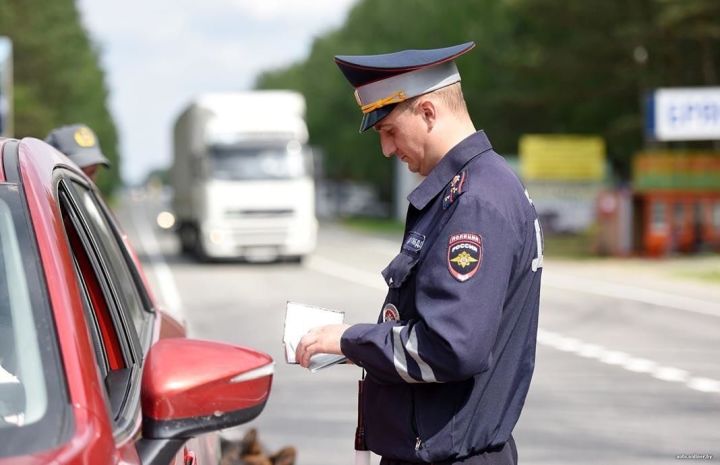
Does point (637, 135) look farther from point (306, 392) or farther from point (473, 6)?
point (306, 392)

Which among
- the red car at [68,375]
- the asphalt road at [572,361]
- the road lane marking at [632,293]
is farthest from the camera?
the road lane marking at [632,293]

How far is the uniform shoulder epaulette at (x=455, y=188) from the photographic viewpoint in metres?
2.95

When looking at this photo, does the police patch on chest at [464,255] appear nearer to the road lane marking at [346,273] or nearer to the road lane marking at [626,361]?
the road lane marking at [626,361]

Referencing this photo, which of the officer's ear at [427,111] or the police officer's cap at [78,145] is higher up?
the officer's ear at [427,111]

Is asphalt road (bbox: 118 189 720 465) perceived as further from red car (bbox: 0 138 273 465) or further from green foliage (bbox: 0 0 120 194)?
green foliage (bbox: 0 0 120 194)

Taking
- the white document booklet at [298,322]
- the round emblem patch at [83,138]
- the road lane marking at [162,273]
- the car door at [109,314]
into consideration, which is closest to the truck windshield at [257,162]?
the road lane marking at [162,273]

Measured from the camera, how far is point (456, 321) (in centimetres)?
276

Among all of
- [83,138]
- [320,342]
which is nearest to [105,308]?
[320,342]

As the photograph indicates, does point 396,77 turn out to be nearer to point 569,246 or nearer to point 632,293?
point 632,293

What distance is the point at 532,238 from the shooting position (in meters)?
3.00

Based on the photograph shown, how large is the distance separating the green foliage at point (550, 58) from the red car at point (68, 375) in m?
37.0

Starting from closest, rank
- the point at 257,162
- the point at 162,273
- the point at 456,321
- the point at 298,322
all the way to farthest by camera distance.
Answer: the point at 456,321, the point at 298,322, the point at 162,273, the point at 257,162

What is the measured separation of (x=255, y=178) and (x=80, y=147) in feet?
69.8

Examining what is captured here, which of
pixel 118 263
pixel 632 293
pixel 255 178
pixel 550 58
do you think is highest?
pixel 118 263
